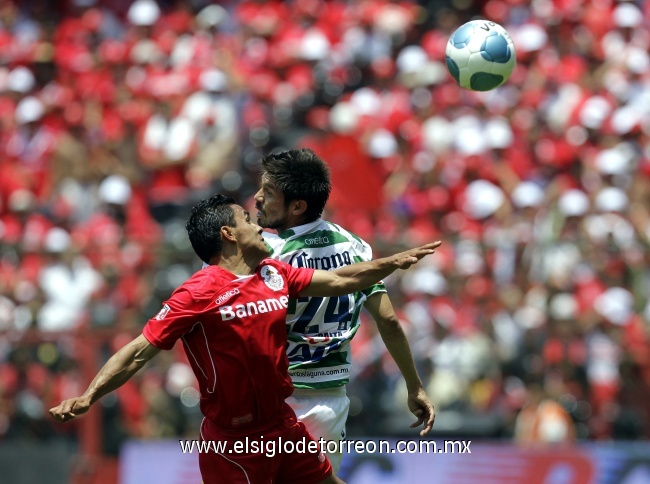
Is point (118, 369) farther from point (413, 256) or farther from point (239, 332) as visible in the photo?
point (413, 256)

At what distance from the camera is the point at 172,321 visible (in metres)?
5.96

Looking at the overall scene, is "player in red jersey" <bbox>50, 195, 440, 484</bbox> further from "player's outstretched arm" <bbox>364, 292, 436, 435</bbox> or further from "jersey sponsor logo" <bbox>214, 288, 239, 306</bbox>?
"player's outstretched arm" <bbox>364, 292, 436, 435</bbox>

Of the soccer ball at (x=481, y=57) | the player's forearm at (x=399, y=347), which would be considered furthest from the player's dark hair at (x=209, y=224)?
the soccer ball at (x=481, y=57)

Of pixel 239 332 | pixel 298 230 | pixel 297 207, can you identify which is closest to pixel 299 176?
pixel 297 207

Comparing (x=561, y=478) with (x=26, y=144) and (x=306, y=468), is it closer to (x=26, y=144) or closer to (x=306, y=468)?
(x=306, y=468)

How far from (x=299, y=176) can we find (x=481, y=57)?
1.75 m

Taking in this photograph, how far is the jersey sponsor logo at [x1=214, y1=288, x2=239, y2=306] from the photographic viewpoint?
237 inches

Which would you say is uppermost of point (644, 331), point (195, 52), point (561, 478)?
point (195, 52)

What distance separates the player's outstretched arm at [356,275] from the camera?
6.09 meters

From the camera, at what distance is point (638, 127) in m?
13.5

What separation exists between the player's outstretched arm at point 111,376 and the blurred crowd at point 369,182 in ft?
17.0

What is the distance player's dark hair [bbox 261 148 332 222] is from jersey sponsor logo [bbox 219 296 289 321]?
0.68 metres

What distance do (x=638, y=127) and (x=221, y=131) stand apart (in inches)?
192

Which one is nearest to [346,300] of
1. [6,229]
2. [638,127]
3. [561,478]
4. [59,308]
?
[561,478]
